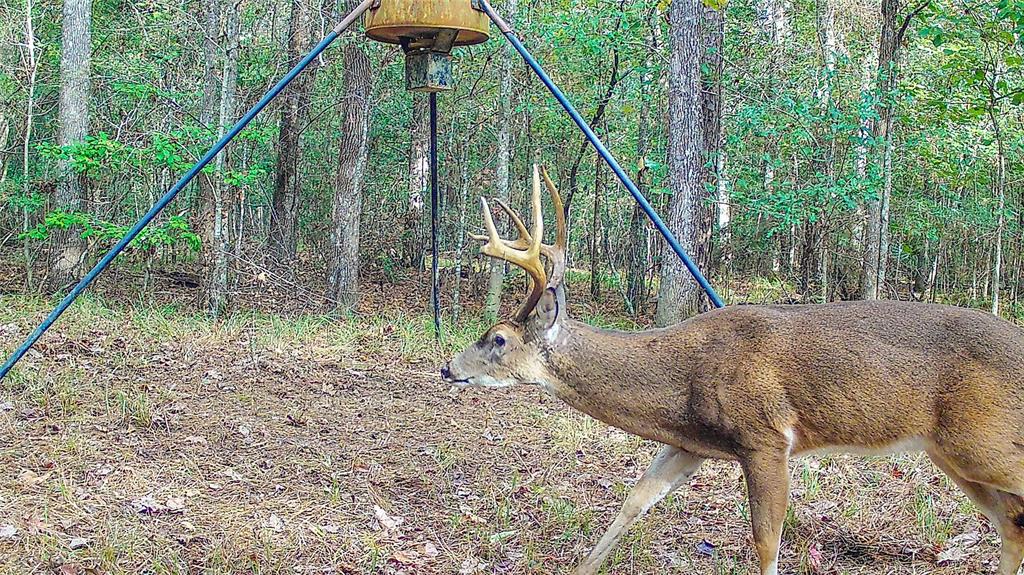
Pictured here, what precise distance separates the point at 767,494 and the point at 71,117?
11706 mm

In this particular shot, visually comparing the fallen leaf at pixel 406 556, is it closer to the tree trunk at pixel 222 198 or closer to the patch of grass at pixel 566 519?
the patch of grass at pixel 566 519

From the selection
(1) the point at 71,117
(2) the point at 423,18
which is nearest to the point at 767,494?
(2) the point at 423,18

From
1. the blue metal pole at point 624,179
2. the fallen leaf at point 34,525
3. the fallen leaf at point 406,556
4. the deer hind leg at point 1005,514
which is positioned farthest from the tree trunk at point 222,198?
the deer hind leg at point 1005,514

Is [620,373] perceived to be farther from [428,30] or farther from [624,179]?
[428,30]

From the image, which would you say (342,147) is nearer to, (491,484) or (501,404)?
(501,404)

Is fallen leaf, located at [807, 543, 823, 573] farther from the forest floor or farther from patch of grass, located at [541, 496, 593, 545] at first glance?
patch of grass, located at [541, 496, 593, 545]

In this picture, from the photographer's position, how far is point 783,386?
4.26 meters

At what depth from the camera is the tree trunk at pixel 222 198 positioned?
11.4 m

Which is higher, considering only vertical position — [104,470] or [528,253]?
[528,253]

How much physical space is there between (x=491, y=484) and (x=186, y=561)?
1.97m

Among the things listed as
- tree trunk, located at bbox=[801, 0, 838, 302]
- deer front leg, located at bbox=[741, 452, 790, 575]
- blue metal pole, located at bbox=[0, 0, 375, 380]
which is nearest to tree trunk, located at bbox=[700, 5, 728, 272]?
tree trunk, located at bbox=[801, 0, 838, 302]

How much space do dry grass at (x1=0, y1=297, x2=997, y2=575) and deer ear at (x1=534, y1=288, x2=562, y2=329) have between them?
4.20 ft

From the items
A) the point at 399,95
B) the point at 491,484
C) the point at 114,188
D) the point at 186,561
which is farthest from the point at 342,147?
the point at 186,561

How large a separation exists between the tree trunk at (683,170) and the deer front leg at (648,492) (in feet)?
19.9
